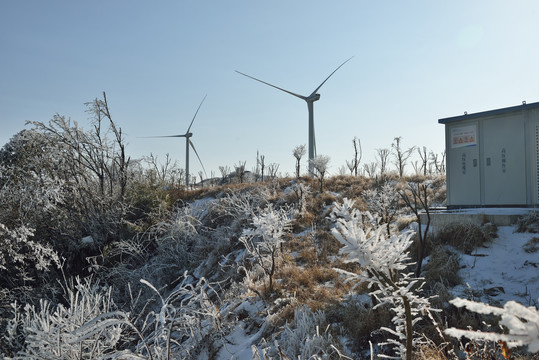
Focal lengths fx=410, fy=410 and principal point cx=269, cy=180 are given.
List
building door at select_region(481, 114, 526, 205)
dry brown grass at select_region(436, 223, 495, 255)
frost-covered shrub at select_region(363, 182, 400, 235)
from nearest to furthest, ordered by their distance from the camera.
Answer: dry brown grass at select_region(436, 223, 495, 255)
frost-covered shrub at select_region(363, 182, 400, 235)
building door at select_region(481, 114, 526, 205)

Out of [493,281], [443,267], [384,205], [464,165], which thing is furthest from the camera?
[464,165]

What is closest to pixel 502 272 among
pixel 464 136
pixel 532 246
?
pixel 532 246

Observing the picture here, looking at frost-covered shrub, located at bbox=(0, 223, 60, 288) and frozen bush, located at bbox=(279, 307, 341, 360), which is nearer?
frozen bush, located at bbox=(279, 307, 341, 360)

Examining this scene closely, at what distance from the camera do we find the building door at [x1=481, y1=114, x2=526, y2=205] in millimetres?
8633

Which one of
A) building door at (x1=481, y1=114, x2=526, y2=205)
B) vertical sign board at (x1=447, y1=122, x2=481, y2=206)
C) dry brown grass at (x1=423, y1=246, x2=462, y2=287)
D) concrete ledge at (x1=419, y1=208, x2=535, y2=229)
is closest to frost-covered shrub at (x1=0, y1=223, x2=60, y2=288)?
dry brown grass at (x1=423, y1=246, x2=462, y2=287)

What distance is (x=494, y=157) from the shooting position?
9.01 m

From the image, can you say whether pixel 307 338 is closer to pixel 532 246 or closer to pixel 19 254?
pixel 532 246

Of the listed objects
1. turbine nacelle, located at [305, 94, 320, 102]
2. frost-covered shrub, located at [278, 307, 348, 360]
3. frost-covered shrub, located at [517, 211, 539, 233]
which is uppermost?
turbine nacelle, located at [305, 94, 320, 102]

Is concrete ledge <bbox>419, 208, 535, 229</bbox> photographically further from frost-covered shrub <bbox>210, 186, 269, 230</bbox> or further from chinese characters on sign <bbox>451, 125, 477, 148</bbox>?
frost-covered shrub <bbox>210, 186, 269, 230</bbox>

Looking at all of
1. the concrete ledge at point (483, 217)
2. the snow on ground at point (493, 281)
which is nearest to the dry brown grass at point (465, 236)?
the snow on ground at point (493, 281)

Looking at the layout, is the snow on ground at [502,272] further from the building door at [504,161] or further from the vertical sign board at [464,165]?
the vertical sign board at [464,165]

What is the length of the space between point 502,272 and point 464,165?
3729 mm

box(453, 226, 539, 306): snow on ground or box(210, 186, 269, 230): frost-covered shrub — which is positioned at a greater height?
box(210, 186, 269, 230): frost-covered shrub

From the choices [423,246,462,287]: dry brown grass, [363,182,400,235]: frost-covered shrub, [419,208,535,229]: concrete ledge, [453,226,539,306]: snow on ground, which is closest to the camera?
[453,226,539,306]: snow on ground
